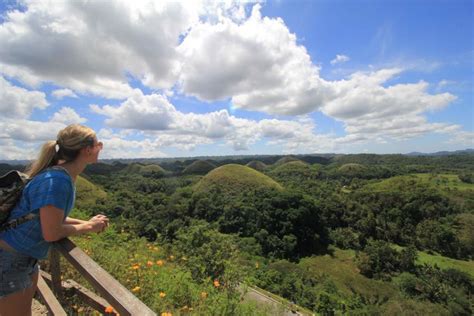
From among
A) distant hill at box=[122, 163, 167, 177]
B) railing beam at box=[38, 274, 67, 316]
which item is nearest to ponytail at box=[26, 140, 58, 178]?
railing beam at box=[38, 274, 67, 316]

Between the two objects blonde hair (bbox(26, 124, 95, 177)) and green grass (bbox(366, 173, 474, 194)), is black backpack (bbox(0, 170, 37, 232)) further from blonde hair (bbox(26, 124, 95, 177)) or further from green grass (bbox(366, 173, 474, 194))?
green grass (bbox(366, 173, 474, 194))

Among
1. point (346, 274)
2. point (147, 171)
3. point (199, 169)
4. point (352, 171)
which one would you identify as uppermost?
point (352, 171)

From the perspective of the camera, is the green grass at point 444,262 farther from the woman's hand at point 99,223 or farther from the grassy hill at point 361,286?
the woman's hand at point 99,223

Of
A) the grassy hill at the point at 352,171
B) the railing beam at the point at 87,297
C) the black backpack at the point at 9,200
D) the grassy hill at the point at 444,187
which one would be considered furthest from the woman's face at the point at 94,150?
the grassy hill at the point at 352,171

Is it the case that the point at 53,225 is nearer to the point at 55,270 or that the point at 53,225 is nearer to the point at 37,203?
the point at 37,203

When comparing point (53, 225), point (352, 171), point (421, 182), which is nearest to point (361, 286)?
point (53, 225)

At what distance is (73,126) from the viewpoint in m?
1.76

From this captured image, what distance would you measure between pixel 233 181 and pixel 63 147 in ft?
159

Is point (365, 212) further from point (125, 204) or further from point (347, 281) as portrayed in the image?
point (125, 204)

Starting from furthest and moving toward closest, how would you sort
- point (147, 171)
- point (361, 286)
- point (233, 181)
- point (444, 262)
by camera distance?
point (147, 171) → point (233, 181) → point (444, 262) → point (361, 286)

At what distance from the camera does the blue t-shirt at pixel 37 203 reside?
148 centimetres

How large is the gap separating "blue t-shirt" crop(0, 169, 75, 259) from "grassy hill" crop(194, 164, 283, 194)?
45.4 m

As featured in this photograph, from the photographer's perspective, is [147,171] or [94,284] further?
[147,171]

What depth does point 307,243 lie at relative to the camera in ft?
105
